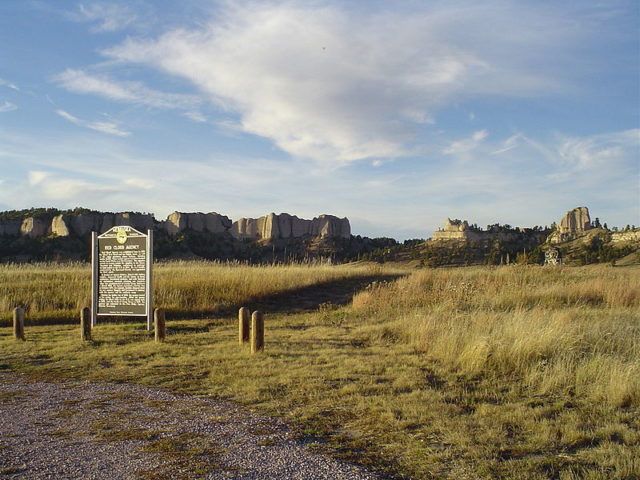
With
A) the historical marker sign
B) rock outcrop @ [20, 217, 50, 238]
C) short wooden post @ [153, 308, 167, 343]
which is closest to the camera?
short wooden post @ [153, 308, 167, 343]

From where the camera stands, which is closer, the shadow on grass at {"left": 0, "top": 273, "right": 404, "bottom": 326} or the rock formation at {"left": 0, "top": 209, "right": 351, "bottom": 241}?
the shadow on grass at {"left": 0, "top": 273, "right": 404, "bottom": 326}

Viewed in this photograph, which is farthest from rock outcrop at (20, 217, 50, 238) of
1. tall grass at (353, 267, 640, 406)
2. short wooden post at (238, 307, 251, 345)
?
short wooden post at (238, 307, 251, 345)

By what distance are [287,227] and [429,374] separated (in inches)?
3191

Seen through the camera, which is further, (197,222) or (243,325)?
(197,222)

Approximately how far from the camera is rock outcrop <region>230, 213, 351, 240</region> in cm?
8550

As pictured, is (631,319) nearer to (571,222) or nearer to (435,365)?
(435,365)

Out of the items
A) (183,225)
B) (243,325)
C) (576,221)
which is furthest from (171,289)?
(183,225)

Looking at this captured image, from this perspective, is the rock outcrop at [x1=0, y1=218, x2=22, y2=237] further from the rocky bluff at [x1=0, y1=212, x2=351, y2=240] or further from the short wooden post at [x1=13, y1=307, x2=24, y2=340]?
the short wooden post at [x1=13, y1=307, x2=24, y2=340]

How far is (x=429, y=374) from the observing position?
7293 mm

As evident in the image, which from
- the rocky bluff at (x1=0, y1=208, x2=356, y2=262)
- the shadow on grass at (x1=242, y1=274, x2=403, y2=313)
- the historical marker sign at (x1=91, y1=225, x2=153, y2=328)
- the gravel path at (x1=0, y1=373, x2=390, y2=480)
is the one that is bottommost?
the gravel path at (x1=0, y1=373, x2=390, y2=480)

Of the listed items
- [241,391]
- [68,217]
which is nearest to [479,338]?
[241,391]

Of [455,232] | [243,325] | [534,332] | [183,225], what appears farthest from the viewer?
[183,225]

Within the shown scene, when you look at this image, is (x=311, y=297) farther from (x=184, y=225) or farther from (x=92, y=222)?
(x=184, y=225)

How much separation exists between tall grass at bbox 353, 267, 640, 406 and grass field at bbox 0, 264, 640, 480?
3 centimetres
